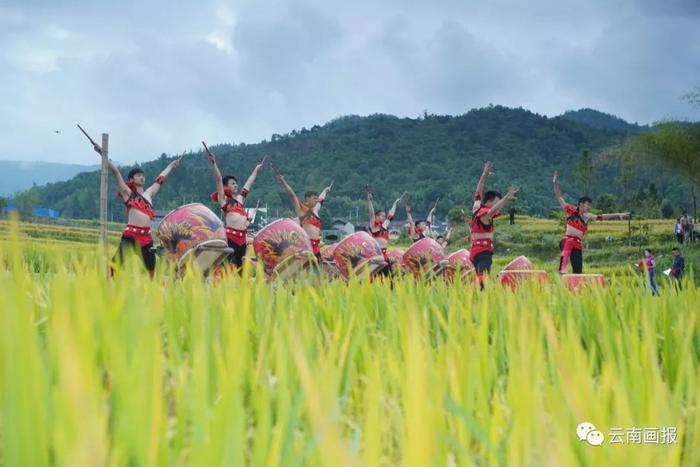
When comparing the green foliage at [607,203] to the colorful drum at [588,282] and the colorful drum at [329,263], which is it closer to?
the colorful drum at [329,263]

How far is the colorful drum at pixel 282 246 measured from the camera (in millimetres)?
7152

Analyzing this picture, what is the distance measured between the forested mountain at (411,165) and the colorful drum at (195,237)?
6170 centimetres

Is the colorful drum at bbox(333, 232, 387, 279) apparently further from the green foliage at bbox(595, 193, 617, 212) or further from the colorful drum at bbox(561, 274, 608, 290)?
the green foliage at bbox(595, 193, 617, 212)

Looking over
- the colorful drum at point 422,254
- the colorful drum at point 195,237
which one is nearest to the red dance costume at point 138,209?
the colorful drum at point 195,237

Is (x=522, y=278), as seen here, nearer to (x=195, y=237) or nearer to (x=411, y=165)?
(x=195, y=237)

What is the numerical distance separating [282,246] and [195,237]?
1.03 m

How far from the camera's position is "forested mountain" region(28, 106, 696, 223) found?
77688 mm

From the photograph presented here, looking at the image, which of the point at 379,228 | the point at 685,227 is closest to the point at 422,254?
the point at 379,228

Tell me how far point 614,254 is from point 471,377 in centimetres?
3025

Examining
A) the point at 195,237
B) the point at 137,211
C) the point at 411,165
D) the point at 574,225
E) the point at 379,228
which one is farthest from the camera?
the point at 411,165

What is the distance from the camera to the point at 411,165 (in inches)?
3504

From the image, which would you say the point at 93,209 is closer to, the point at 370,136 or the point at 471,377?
the point at 370,136

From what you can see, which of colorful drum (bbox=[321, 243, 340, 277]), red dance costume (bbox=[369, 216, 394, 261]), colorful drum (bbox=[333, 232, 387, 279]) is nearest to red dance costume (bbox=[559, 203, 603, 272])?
colorful drum (bbox=[333, 232, 387, 279])

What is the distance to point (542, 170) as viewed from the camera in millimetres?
82375
